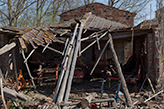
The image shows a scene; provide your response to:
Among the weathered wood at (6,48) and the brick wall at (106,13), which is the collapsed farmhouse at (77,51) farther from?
the brick wall at (106,13)

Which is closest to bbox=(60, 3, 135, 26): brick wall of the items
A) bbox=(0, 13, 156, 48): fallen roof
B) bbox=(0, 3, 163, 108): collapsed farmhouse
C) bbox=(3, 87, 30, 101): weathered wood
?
bbox=(0, 3, 163, 108): collapsed farmhouse

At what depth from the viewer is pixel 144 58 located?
759cm

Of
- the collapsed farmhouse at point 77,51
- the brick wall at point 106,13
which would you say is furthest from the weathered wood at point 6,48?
the brick wall at point 106,13

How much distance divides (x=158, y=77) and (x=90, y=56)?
14.4 ft

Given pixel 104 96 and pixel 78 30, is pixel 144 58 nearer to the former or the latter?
pixel 104 96

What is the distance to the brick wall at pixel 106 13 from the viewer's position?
12859 millimetres

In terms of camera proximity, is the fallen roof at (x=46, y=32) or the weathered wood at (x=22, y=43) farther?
the fallen roof at (x=46, y=32)

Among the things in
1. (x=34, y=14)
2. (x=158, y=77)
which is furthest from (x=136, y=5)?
(x=158, y=77)

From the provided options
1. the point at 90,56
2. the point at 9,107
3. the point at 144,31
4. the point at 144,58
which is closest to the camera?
the point at 9,107

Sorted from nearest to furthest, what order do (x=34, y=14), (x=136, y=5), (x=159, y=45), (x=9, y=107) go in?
1. (x=9, y=107)
2. (x=159, y=45)
3. (x=34, y=14)
4. (x=136, y=5)

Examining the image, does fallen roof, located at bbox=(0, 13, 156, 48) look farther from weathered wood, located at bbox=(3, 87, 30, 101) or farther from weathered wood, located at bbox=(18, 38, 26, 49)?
weathered wood, located at bbox=(3, 87, 30, 101)

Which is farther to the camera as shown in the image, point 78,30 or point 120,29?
point 78,30

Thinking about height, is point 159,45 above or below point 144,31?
below

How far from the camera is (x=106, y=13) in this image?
1294 centimetres
